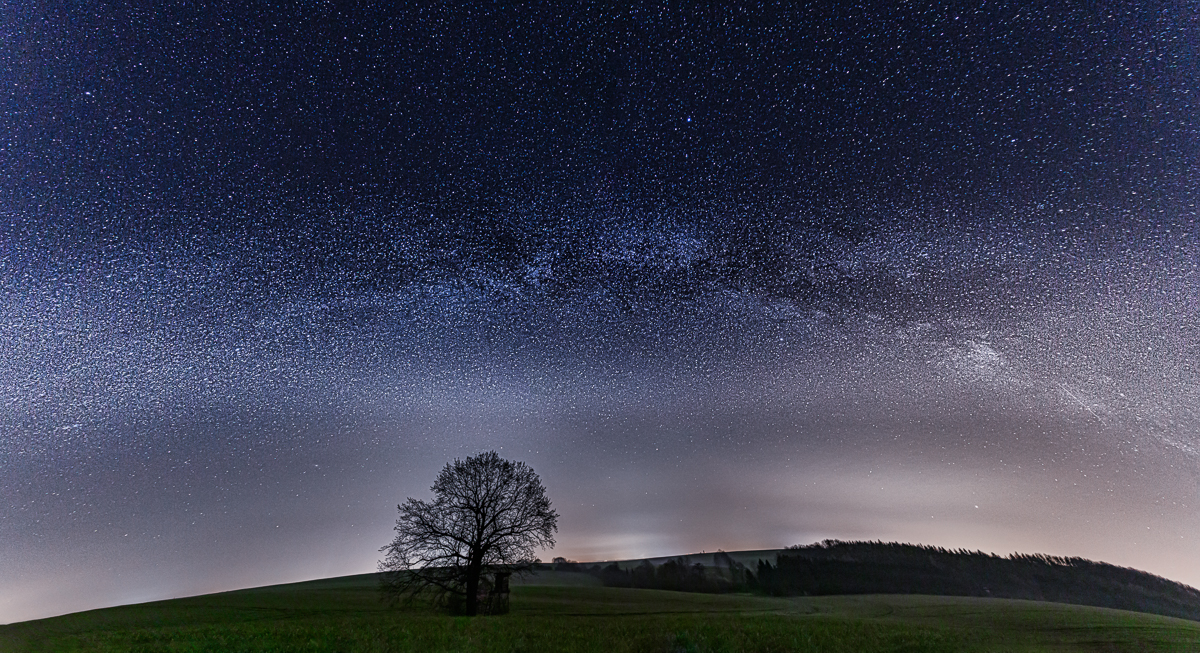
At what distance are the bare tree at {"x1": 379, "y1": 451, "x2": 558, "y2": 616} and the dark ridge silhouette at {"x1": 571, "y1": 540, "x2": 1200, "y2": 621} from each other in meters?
36.7

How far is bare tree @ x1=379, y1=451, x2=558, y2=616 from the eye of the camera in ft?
87.2

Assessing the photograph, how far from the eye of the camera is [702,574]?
62750mm

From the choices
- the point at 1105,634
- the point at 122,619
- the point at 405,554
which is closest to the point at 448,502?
the point at 405,554

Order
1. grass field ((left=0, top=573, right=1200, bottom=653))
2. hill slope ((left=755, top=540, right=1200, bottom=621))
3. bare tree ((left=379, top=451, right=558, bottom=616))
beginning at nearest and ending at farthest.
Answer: grass field ((left=0, top=573, right=1200, bottom=653))
bare tree ((left=379, top=451, right=558, bottom=616))
hill slope ((left=755, top=540, right=1200, bottom=621))

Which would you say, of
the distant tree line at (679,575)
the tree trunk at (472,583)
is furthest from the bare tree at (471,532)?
the distant tree line at (679,575)

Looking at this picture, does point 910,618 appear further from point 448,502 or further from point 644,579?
point 644,579

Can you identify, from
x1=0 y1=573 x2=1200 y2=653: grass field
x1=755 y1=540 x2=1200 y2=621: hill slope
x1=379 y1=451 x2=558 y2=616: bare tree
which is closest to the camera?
x1=0 y1=573 x2=1200 y2=653: grass field

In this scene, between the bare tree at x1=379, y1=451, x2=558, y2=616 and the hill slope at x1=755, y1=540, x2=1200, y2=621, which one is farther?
the hill slope at x1=755, y1=540, x2=1200, y2=621

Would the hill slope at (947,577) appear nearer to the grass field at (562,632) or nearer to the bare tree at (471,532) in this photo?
the grass field at (562,632)

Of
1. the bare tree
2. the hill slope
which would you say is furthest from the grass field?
the hill slope

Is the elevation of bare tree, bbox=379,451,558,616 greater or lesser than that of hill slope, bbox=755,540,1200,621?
greater

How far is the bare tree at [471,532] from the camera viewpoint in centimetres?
2659

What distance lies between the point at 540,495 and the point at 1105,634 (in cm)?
2500

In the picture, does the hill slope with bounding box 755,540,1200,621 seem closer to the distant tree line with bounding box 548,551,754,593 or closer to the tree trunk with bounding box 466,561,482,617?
the distant tree line with bounding box 548,551,754,593
